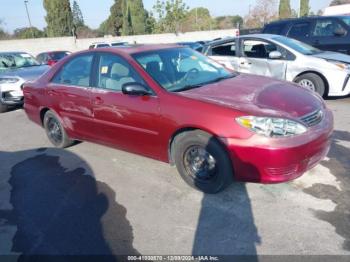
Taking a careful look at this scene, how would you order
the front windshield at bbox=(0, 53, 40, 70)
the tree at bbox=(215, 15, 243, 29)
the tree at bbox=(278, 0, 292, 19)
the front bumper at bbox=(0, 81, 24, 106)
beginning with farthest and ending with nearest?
the tree at bbox=(215, 15, 243, 29), the tree at bbox=(278, 0, 292, 19), the front windshield at bbox=(0, 53, 40, 70), the front bumper at bbox=(0, 81, 24, 106)

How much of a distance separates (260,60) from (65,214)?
18.9 ft

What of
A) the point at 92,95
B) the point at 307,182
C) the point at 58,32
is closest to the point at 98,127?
the point at 92,95

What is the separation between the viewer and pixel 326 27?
913 centimetres

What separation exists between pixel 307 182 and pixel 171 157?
5.20ft

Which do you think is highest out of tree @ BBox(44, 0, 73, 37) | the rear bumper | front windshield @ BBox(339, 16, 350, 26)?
tree @ BBox(44, 0, 73, 37)

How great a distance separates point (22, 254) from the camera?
116 inches

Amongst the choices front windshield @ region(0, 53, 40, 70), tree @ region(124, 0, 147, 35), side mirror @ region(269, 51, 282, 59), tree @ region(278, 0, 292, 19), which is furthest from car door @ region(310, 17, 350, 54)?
tree @ region(278, 0, 292, 19)

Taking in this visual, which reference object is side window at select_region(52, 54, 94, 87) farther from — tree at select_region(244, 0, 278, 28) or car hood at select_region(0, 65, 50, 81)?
tree at select_region(244, 0, 278, 28)

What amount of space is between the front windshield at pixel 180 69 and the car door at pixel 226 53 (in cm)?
332

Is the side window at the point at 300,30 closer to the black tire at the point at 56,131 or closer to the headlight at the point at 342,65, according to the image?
the headlight at the point at 342,65

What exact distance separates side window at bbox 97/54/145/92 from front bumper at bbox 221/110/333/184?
1508mm

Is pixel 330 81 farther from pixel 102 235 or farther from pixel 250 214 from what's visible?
pixel 102 235

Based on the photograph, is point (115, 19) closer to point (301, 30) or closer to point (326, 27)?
point (301, 30)

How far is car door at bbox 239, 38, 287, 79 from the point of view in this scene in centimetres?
746
